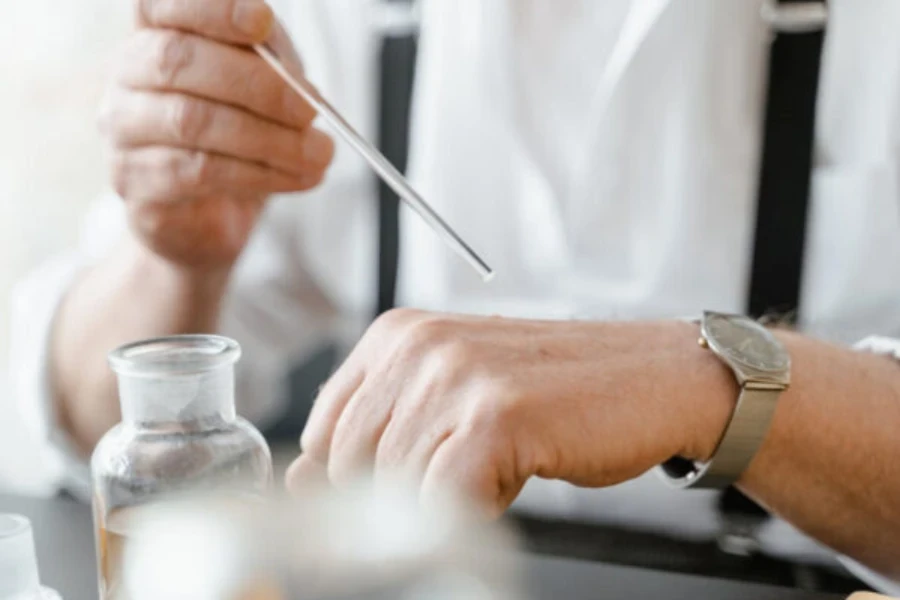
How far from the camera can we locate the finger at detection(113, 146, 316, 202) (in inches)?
17.3

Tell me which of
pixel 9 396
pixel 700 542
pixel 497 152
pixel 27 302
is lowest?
pixel 9 396

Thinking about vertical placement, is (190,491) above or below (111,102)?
below

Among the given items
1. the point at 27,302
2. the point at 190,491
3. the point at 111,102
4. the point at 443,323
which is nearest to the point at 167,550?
the point at 190,491

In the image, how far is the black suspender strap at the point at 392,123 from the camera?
627mm

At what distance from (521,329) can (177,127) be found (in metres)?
0.19

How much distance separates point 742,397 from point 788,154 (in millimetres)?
235

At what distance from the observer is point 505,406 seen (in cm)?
30

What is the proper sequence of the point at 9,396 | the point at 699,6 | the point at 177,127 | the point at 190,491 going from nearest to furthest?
1. the point at 190,491
2. the point at 177,127
3. the point at 699,6
4. the point at 9,396

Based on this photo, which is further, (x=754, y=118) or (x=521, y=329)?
(x=754, y=118)

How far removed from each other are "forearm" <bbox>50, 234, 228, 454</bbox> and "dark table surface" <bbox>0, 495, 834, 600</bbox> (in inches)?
6.9

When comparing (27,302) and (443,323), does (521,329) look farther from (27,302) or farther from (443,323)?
(27,302)

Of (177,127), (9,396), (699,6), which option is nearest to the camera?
(177,127)

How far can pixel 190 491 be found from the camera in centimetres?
27

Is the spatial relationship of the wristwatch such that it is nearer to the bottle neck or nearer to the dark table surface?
the dark table surface
